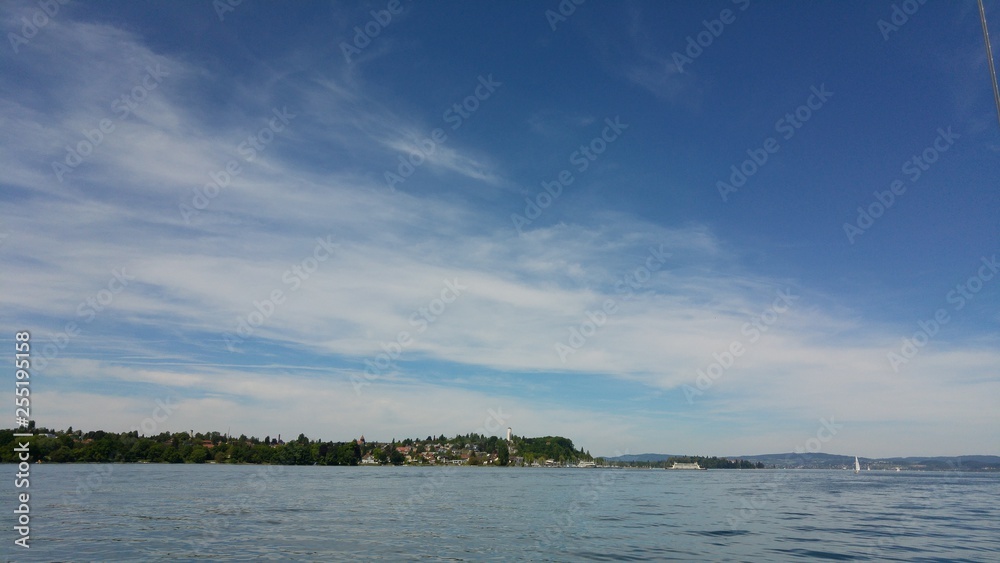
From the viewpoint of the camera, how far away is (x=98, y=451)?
17425cm

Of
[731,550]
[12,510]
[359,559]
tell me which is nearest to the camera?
[359,559]

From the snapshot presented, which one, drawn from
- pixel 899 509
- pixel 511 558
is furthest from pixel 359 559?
pixel 899 509

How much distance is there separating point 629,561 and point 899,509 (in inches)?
1936

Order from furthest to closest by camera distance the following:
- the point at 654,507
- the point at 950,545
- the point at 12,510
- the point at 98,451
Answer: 1. the point at 98,451
2. the point at 654,507
3. the point at 12,510
4. the point at 950,545

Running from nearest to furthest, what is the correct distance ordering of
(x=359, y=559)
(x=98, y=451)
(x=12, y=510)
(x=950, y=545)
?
(x=359, y=559) < (x=950, y=545) < (x=12, y=510) < (x=98, y=451)

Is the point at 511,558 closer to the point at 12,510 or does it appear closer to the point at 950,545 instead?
the point at 950,545

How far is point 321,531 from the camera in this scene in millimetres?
36375

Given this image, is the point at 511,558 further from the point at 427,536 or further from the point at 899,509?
the point at 899,509

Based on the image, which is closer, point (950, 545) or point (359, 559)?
point (359, 559)

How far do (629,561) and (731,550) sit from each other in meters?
7.38

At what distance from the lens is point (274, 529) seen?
1454 inches

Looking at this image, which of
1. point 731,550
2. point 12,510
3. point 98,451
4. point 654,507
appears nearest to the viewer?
point 731,550

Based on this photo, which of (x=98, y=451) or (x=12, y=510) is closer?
(x=12, y=510)

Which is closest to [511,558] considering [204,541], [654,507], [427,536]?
[427,536]
